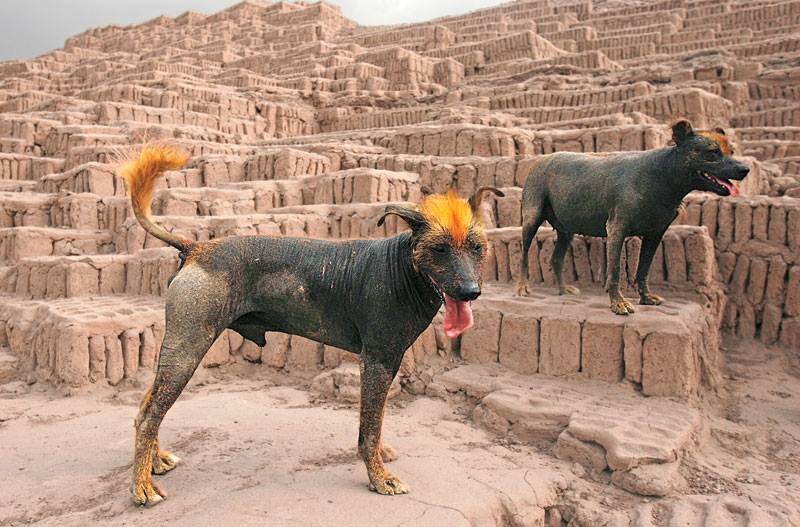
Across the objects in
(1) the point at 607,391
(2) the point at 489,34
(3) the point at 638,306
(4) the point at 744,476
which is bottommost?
(4) the point at 744,476

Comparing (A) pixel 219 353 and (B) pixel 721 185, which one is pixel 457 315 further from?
(A) pixel 219 353

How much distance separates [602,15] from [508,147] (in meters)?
18.5

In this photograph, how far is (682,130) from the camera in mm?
4125

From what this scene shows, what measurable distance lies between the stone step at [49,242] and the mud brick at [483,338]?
5.23 meters

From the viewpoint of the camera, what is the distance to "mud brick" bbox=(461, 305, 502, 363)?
4.92 m

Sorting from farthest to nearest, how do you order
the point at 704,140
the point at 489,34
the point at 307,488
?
the point at 489,34 < the point at 704,140 < the point at 307,488

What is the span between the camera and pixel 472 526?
2.73 meters

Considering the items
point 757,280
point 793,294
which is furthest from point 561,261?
point 793,294

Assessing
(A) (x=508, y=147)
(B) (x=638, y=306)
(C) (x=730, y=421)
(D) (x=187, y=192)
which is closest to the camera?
(C) (x=730, y=421)

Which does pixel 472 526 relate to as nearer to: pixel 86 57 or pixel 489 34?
pixel 489 34

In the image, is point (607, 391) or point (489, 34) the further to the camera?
point (489, 34)

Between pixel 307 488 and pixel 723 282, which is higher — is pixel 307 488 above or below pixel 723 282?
below

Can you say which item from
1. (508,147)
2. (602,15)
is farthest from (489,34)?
(508,147)

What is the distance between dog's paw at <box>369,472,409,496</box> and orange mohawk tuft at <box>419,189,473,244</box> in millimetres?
1382
